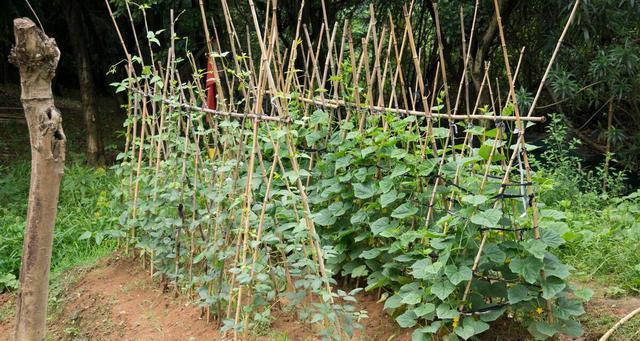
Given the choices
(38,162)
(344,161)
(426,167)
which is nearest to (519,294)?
(426,167)

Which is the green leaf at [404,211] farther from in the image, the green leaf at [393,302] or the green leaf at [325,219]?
the green leaf at [325,219]

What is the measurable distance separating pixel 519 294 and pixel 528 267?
142 millimetres

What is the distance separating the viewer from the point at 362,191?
3898mm

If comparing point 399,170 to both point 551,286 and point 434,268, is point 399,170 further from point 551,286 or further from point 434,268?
point 551,286

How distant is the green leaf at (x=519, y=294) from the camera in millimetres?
3281

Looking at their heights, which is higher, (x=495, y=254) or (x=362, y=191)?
(x=362, y=191)

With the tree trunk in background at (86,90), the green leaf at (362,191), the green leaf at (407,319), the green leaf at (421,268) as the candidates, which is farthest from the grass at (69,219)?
the green leaf at (421,268)

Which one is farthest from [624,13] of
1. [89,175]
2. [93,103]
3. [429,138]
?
[93,103]

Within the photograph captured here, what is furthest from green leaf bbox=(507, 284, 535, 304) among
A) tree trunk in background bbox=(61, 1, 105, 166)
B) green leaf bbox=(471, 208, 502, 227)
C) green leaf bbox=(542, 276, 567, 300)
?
tree trunk in background bbox=(61, 1, 105, 166)

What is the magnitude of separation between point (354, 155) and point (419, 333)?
1.09 meters

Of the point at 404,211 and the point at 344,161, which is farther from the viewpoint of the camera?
the point at 344,161

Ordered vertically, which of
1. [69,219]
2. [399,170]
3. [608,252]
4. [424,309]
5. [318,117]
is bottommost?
[69,219]

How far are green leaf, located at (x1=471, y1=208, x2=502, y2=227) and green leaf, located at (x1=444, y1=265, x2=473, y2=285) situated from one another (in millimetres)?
230

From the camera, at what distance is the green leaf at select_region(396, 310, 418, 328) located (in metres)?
3.50
